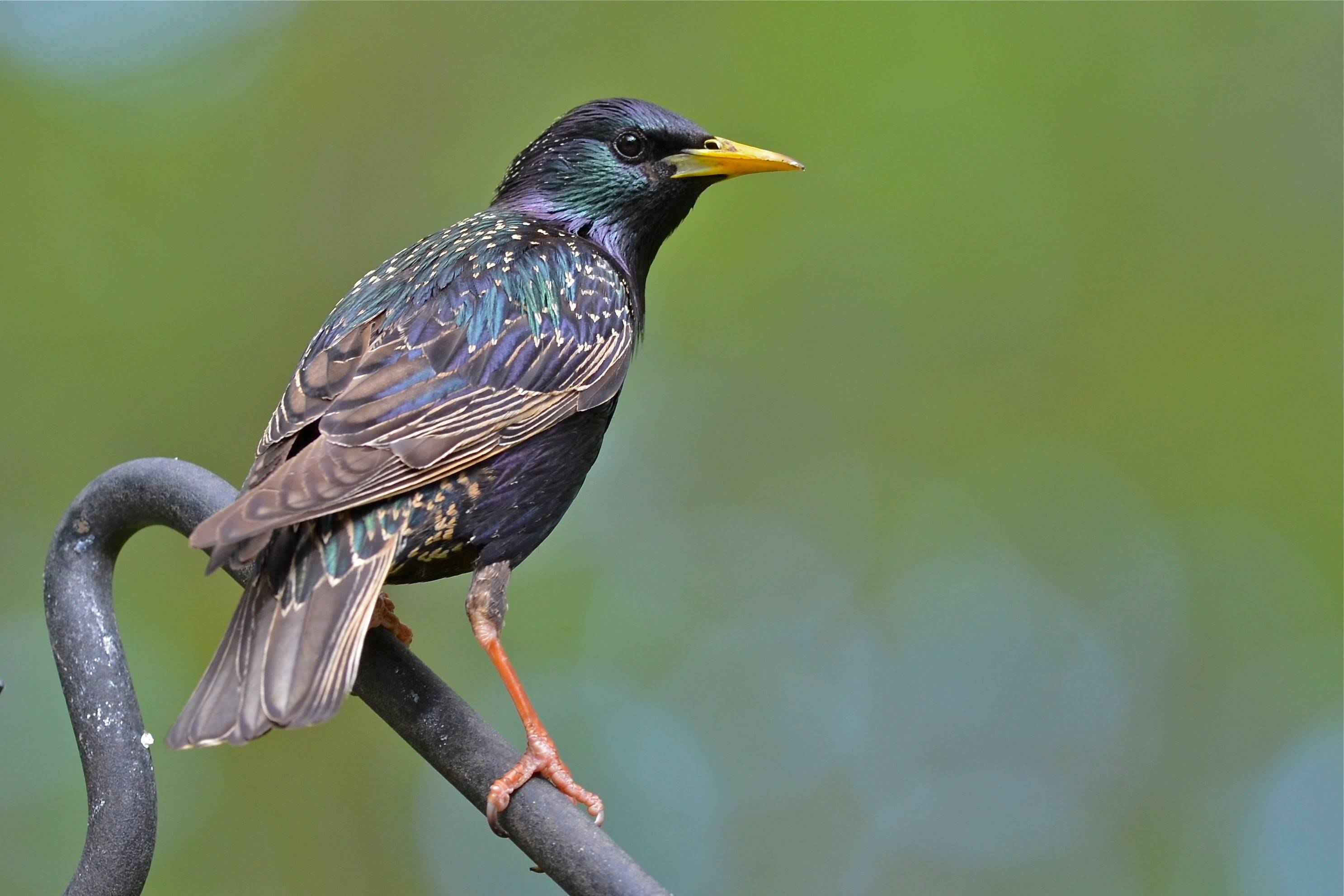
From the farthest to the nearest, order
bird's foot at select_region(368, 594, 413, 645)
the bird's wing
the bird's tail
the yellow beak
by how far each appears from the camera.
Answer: the yellow beak
bird's foot at select_region(368, 594, 413, 645)
the bird's wing
the bird's tail

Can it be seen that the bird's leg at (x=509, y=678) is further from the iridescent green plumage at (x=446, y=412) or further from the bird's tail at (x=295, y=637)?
the bird's tail at (x=295, y=637)

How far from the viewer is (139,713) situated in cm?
240

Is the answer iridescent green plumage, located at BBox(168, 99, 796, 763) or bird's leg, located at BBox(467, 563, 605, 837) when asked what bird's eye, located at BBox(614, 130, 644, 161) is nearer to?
iridescent green plumage, located at BBox(168, 99, 796, 763)

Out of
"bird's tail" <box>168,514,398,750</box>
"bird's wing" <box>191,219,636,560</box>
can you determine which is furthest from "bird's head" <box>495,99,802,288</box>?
"bird's tail" <box>168,514,398,750</box>

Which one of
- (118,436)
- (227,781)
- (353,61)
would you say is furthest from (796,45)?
(227,781)

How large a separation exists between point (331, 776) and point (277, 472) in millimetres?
3496

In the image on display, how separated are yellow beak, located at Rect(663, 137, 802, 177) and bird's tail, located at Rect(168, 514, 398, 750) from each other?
4.39 ft

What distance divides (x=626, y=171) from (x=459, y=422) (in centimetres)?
102

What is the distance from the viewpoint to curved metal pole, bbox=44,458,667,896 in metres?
2.12

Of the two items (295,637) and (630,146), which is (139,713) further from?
(630,146)

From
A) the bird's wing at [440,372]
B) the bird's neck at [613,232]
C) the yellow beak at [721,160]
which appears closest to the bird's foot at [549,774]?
the bird's wing at [440,372]

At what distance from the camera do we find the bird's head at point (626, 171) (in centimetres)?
340

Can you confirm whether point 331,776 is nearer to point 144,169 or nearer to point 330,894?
point 330,894

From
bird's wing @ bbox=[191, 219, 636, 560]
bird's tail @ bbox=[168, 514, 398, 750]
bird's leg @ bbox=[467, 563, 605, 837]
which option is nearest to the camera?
bird's tail @ bbox=[168, 514, 398, 750]
